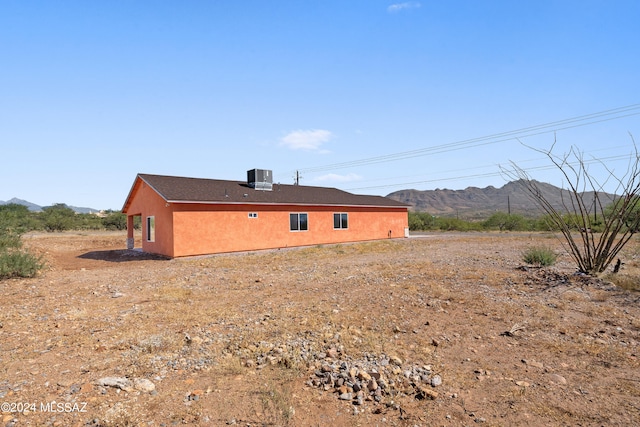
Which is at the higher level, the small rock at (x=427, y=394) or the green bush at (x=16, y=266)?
the green bush at (x=16, y=266)

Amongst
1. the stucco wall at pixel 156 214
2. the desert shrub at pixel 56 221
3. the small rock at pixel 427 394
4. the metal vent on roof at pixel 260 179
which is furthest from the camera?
the desert shrub at pixel 56 221

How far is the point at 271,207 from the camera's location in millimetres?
19375

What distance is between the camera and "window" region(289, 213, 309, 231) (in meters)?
20.3

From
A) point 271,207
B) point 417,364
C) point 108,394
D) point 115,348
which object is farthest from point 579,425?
point 271,207

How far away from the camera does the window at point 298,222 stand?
66.6ft

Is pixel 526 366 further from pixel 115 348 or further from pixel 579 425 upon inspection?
pixel 115 348

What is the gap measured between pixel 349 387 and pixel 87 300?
6.96m

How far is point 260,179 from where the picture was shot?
70.9ft

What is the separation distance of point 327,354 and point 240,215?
1436cm

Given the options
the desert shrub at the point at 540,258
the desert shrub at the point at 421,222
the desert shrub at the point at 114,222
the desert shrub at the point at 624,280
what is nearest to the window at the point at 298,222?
the desert shrub at the point at 540,258

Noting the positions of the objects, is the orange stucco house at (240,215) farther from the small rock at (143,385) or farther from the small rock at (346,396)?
the small rock at (346,396)

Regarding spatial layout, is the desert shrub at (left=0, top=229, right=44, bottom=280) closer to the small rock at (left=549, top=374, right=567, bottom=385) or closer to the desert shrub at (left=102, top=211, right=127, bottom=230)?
the small rock at (left=549, top=374, right=567, bottom=385)

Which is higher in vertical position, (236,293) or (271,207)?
(271,207)

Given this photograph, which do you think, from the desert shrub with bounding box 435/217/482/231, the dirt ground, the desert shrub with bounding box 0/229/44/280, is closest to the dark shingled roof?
the desert shrub with bounding box 0/229/44/280
